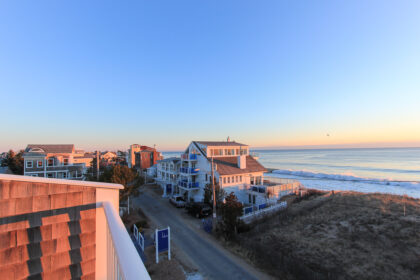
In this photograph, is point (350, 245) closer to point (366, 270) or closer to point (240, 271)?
point (366, 270)

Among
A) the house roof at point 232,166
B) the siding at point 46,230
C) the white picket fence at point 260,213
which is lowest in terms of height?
the white picket fence at point 260,213

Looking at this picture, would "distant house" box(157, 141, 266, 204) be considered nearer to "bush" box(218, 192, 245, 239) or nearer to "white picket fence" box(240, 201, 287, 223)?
"white picket fence" box(240, 201, 287, 223)

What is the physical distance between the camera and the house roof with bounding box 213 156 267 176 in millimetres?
25372

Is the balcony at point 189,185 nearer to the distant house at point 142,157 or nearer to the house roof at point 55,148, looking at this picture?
the house roof at point 55,148

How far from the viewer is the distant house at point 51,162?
29.2m

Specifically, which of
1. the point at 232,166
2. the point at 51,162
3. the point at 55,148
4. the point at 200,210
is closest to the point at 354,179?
the point at 232,166

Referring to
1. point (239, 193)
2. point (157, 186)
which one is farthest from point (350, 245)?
point (157, 186)

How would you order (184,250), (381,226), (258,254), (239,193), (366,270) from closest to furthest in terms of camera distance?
(366,270)
(258,254)
(184,250)
(381,226)
(239,193)

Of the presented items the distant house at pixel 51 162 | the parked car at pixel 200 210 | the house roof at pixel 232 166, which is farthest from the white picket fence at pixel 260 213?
Result: the distant house at pixel 51 162

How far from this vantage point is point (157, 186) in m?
38.2

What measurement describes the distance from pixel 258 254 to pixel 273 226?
19.3ft

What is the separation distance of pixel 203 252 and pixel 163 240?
116 inches

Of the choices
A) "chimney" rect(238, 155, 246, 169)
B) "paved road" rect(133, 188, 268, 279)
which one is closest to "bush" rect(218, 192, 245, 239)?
"paved road" rect(133, 188, 268, 279)

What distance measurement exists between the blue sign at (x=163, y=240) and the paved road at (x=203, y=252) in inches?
65.3
